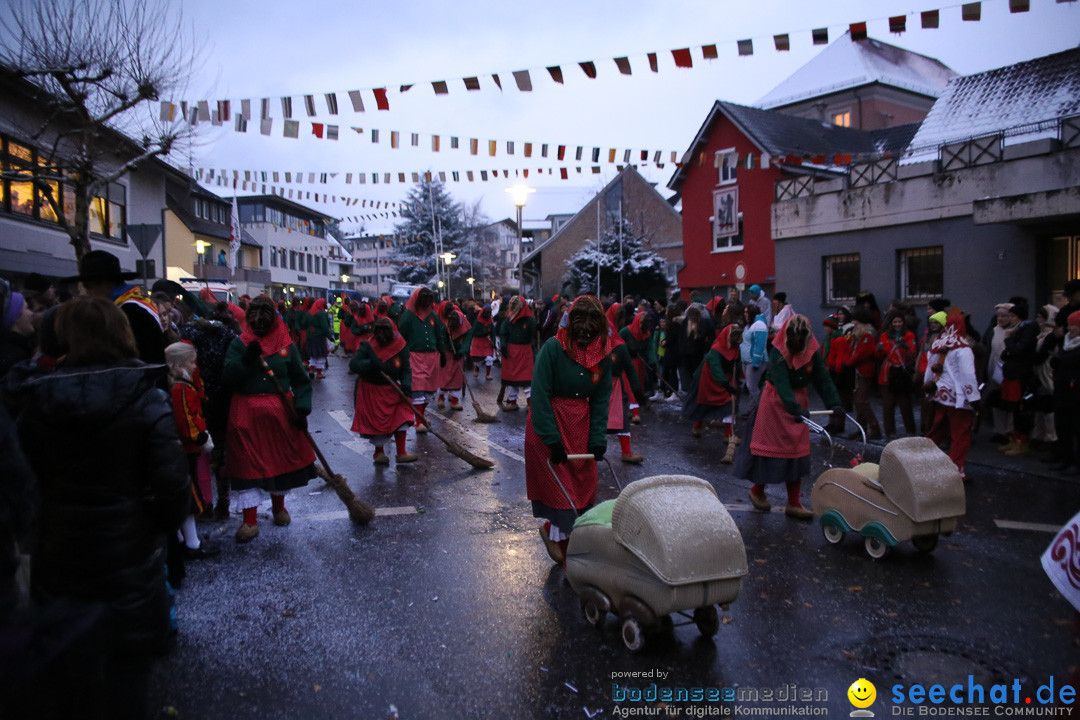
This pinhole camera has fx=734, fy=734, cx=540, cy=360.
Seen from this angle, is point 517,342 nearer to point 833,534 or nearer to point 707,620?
point 833,534

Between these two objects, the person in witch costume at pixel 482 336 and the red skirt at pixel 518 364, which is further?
the person in witch costume at pixel 482 336

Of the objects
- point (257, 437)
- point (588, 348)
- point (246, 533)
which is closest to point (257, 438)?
point (257, 437)

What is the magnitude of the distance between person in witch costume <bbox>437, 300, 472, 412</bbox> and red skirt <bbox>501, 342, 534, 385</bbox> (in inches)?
32.0

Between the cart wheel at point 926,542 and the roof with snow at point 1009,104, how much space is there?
14.7 m

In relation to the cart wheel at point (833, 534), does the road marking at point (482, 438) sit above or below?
above

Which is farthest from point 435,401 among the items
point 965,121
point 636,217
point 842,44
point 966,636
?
point 842,44

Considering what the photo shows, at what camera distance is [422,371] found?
37.3 ft

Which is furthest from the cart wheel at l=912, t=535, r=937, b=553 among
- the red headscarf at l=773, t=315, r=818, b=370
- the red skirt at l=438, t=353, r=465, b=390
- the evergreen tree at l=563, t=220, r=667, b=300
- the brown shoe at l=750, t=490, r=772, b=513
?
the evergreen tree at l=563, t=220, r=667, b=300

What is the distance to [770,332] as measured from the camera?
11570 millimetres

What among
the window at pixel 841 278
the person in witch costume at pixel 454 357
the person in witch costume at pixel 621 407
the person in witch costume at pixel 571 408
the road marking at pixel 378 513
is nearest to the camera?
the person in witch costume at pixel 571 408

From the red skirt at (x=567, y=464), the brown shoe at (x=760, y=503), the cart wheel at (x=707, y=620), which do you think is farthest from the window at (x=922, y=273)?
the cart wheel at (x=707, y=620)

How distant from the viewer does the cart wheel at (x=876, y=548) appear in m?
5.40

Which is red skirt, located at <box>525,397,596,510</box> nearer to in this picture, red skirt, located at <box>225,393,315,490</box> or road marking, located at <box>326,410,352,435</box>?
red skirt, located at <box>225,393,315,490</box>

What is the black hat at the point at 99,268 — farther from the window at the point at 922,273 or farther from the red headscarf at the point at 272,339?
the window at the point at 922,273
